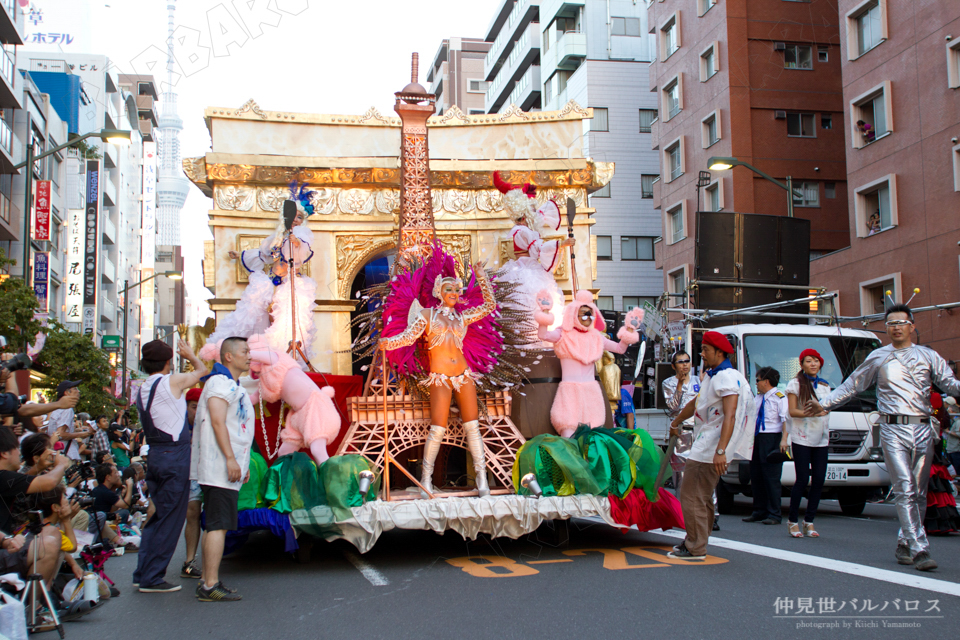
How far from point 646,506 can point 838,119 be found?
85.9 feet

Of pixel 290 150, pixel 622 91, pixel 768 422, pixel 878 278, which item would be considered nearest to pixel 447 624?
pixel 768 422

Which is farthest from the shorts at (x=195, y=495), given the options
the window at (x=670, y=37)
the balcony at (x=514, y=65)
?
the balcony at (x=514, y=65)

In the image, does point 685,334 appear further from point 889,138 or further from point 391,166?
point 889,138

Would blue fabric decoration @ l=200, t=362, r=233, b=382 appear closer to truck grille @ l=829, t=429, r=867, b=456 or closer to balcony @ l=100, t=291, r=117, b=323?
truck grille @ l=829, t=429, r=867, b=456

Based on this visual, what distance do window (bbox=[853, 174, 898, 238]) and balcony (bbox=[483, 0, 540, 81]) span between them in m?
27.8

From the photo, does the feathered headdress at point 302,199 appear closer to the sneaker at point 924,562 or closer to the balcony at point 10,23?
the sneaker at point 924,562

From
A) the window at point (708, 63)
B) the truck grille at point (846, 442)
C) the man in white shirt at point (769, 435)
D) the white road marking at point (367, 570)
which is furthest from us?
the window at point (708, 63)

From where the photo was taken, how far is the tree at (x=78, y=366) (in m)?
20.3

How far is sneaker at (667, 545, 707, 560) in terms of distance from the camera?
696 cm

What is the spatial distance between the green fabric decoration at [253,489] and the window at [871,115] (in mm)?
19953

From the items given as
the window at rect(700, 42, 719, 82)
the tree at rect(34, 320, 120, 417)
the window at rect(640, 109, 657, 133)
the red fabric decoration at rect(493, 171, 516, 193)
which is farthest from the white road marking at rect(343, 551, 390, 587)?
the window at rect(640, 109, 657, 133)

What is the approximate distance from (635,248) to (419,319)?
3351cm

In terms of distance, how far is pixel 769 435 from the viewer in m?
9.71

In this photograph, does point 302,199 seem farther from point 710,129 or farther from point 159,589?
Answer: point 710,129
